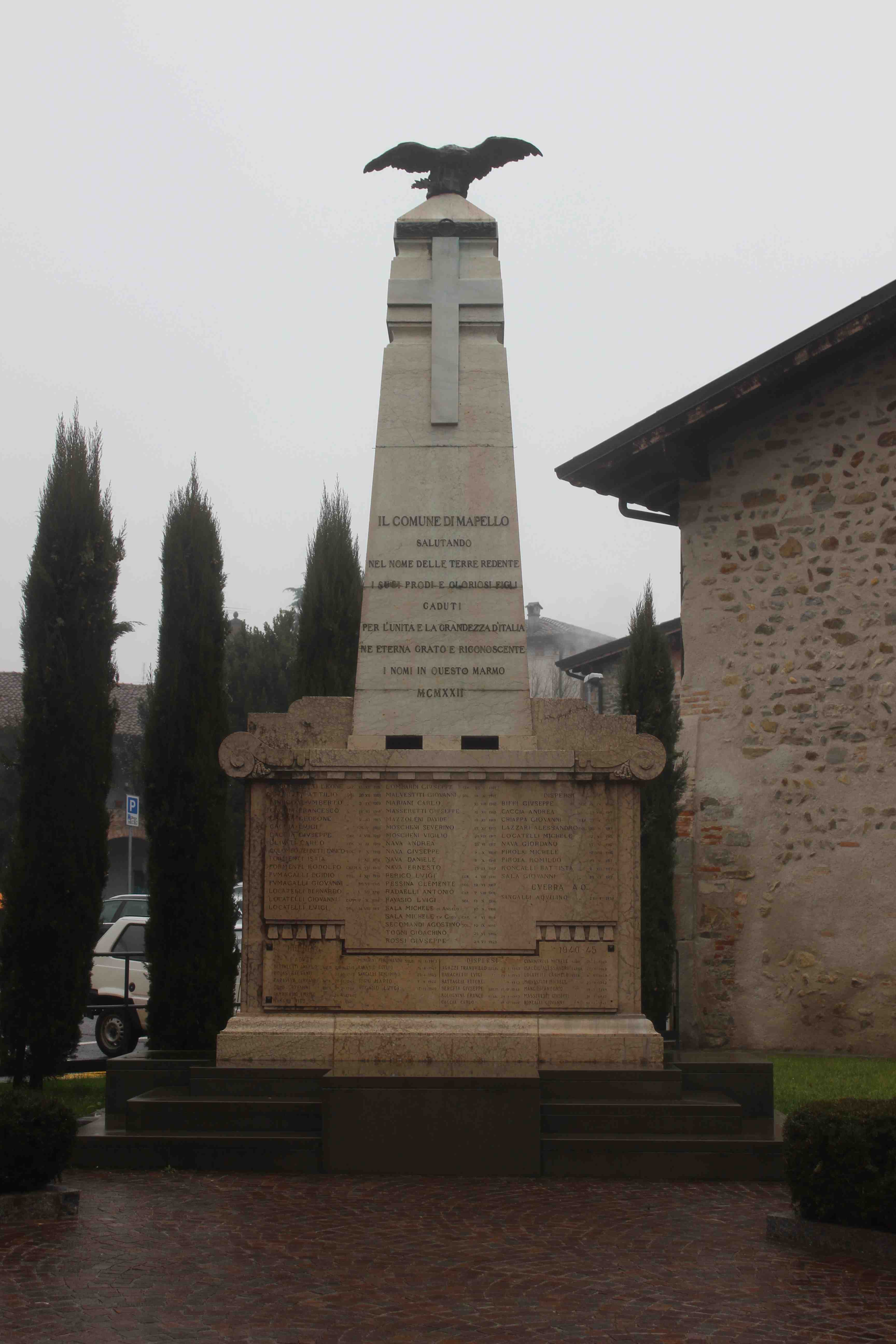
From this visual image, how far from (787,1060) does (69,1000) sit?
19.8 feet

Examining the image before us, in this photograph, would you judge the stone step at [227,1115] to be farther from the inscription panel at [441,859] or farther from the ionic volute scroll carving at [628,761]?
the ionic volute scroll carving at [628,761]

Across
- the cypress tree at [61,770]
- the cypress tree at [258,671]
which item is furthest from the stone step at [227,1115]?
the cypress tree at [258,671]

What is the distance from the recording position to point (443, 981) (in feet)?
24.2

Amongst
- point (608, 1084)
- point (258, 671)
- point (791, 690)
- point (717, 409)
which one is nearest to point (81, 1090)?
point (608, 1084)

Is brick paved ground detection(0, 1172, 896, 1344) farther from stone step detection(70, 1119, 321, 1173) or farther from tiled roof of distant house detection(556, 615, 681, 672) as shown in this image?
tiled roof of distant house detection(556, 615, 681, 672)

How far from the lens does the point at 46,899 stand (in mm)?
10414

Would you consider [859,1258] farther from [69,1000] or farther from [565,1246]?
[69,1000]

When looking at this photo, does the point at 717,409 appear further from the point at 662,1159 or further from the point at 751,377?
the point at 662,1159

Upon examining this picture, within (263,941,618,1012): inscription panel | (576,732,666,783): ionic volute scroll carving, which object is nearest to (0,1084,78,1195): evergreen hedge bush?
(263,941,618,1012): inscription panel

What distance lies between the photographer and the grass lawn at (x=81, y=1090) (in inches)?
378

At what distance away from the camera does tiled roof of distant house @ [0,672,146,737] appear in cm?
4056

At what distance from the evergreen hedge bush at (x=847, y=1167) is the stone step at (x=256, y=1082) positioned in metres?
2.54

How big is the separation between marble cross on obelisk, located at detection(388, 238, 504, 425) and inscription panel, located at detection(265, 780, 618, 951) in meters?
2.29

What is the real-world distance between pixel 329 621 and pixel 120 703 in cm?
2713
